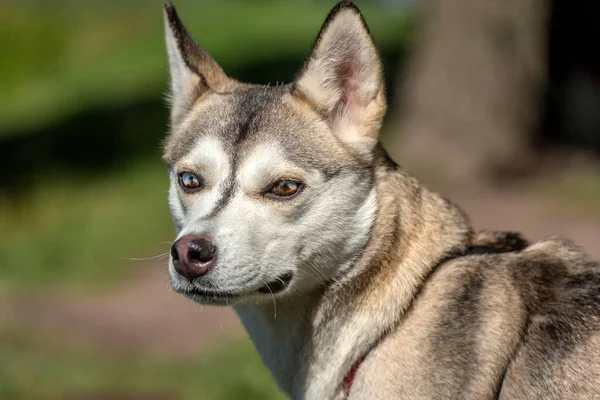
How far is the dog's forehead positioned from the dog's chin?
51 centimetres

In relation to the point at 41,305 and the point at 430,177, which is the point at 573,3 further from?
the point at 41,305

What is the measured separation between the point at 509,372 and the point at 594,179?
27.1ft

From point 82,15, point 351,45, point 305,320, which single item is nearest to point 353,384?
point 305,320

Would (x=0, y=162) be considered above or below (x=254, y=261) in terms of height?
below

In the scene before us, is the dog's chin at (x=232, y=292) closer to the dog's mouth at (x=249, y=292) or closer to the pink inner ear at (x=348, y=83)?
the dog's mouth at (x=249, y=292)

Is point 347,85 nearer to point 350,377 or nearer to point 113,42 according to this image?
point 350,377

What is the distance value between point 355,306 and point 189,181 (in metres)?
0.92

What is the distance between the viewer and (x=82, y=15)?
2519 centimetres

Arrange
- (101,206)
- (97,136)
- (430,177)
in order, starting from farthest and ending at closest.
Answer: (97,136)
(101,206)
(430,177)

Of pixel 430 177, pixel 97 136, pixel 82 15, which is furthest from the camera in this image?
pixel 82 15

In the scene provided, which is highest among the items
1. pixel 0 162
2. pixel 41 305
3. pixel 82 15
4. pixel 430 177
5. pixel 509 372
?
pixel 509 372

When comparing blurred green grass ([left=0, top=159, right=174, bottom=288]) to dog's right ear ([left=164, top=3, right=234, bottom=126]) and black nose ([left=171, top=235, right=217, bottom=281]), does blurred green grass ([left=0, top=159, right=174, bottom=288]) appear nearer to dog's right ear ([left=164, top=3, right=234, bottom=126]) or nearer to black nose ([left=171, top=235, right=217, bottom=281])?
dog's right ear ([left=164, top=3, right=234, bottom=126])

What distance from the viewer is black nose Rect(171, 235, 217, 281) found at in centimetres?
398

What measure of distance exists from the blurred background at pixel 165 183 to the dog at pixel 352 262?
7.98 feet
